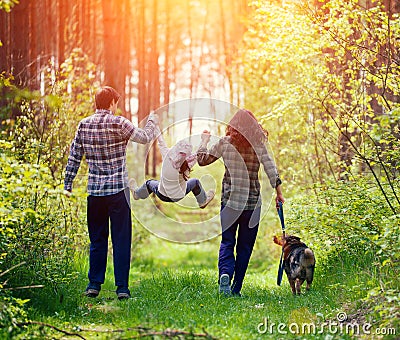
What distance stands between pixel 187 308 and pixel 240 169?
194 cm

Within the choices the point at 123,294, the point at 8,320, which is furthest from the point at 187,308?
the point at 8,320

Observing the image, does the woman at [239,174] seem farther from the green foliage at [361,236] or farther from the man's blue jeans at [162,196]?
the man's blue jeans at [162,196]

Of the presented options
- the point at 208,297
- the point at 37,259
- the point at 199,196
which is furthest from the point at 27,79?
the point at 208,297

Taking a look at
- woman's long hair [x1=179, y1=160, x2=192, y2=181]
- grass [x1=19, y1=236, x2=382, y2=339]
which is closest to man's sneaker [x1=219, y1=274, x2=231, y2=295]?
grass [x1=19, y1=236, x2=382, y2=339]

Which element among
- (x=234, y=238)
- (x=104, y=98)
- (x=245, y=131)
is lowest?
(x=234, y=238)

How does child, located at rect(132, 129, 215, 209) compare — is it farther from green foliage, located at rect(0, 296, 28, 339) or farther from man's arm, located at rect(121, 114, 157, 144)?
green foliage, located at rect(0, 296, 28, 339)

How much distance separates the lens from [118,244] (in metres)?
7.23

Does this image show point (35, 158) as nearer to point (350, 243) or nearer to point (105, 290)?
point (105, 290)

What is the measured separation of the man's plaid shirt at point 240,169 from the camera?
7582 mm

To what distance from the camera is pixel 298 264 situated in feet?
25.1

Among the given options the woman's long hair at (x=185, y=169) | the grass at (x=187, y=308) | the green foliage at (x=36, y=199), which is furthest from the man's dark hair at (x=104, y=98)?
the grass at (x=187, y=308)

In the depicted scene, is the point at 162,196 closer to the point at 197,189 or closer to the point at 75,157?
the point at 197,189

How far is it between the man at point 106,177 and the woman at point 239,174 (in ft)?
3.18

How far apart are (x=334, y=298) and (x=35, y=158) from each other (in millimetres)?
4195
